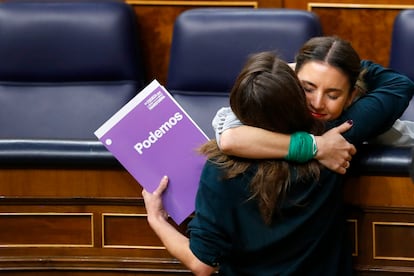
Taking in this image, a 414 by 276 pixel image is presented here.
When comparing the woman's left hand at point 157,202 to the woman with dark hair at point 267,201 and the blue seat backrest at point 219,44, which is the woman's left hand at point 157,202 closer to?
the woman with dark hair at point 267,201

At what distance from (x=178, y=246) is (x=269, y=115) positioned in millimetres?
251

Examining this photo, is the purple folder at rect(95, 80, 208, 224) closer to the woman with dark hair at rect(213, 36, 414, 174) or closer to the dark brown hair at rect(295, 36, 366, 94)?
the woman with dark hair at rect(213, 36, 414, 174)

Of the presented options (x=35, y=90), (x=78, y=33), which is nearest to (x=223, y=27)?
(x=78, y=33)

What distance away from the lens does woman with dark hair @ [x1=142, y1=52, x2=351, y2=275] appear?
3.71 ft

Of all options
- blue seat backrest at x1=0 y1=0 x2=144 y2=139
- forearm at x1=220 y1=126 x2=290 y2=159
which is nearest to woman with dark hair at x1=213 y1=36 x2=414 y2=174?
forearm at x1=220 y1=126 x2=290 y2=159

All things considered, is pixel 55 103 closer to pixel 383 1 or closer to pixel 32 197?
pixel 32 197

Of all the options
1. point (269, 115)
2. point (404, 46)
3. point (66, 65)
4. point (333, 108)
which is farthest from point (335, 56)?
point (66, 65)

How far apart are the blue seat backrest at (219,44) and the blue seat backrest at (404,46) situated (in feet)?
0.61

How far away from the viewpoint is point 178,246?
1.24 metres

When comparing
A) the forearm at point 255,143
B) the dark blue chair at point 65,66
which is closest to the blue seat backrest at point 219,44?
the dark blue chair at point 65,66

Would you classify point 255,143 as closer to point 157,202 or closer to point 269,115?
point 269,115

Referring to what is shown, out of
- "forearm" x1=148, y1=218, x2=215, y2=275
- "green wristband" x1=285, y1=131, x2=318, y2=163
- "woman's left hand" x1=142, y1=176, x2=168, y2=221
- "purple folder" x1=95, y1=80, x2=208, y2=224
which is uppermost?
"purple folder" x1=95, y1=80, x2=208, y2=224

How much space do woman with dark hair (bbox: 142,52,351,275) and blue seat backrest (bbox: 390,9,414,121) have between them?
2.70 feet

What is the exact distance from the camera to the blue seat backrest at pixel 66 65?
6.82 ft
